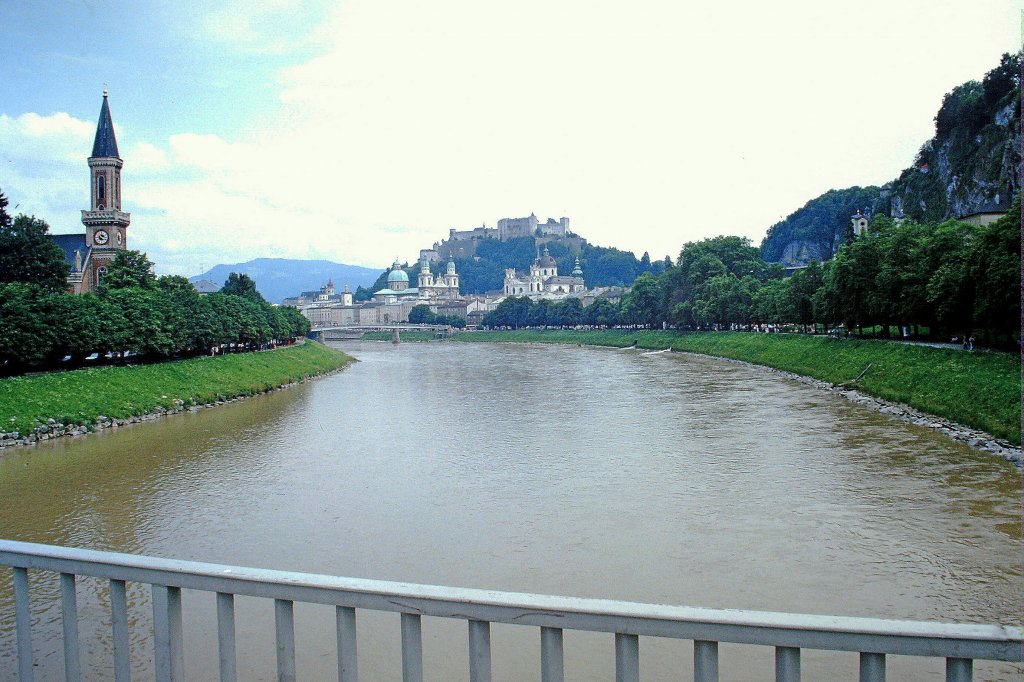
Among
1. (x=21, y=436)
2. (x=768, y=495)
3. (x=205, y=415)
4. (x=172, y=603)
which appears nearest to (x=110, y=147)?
(x=205, y=415)

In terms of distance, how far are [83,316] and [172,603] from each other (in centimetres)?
3334

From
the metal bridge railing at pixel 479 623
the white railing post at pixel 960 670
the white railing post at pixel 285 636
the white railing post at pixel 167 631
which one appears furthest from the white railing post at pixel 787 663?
the white railing post at pixel 167 631

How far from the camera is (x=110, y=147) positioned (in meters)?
66.8

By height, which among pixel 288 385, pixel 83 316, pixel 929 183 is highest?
pixel 929 183

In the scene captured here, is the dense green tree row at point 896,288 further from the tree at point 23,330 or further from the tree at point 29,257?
the tree at point 29,257

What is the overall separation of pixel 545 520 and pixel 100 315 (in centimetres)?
2758

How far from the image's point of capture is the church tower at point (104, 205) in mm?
65188

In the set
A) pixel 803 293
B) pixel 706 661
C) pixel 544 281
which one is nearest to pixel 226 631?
pixel 706 661

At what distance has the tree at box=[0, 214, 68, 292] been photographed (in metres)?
45.8

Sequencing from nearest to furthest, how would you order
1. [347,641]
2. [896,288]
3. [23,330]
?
[347,641]
[23,330]
[896,288]

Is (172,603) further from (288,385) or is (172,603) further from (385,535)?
(288,385)

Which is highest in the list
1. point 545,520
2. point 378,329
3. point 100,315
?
point 100,315

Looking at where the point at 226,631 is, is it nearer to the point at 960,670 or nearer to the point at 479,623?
the point at 479,623

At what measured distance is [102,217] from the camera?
6519 cm
